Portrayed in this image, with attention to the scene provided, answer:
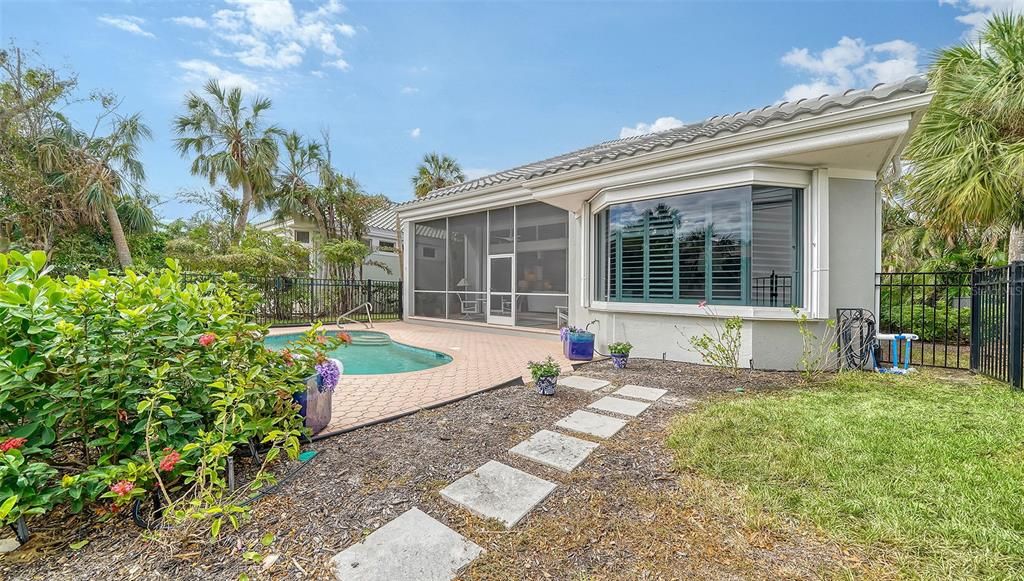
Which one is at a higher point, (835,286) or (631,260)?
(631,260)

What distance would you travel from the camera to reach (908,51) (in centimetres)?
852

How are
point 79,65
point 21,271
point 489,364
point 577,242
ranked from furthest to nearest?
point 79,65 < point 577,242 < point 489,364 < point 21,271

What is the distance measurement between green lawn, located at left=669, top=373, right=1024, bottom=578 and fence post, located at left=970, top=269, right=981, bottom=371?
1.67 meters

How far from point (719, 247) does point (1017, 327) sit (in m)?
3.28

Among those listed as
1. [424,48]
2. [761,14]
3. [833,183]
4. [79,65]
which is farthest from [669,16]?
[79,65]

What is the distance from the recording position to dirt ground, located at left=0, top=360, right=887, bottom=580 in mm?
1727

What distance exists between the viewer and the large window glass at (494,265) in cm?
1025

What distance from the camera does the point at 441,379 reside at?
18.2 ft

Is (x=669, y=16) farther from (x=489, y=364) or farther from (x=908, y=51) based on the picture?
(x=489, y=364)

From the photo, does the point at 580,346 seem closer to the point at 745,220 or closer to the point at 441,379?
the point at 441,379

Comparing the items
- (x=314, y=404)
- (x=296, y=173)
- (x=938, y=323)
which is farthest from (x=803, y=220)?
(x=296, y=173)

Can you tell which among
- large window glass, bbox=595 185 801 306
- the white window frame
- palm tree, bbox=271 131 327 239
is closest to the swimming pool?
large window glass, bbox=595 185 801 306

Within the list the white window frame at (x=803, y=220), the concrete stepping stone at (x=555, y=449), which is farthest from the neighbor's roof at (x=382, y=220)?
the concrete stepping stone at (x=555, y=449)

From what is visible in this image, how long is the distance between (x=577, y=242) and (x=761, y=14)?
603 centimetres
